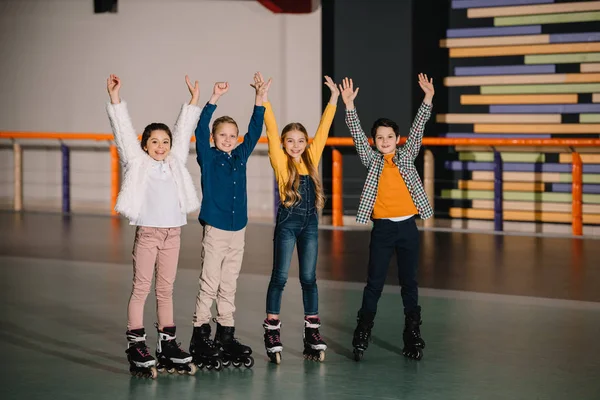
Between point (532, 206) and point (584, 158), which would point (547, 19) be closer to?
point (584, 158)

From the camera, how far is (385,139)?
6.45m

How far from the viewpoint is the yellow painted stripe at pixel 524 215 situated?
12969 mm

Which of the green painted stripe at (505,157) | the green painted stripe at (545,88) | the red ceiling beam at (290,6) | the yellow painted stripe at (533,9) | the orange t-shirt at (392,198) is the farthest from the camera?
the red ceiling beam at (290,6)

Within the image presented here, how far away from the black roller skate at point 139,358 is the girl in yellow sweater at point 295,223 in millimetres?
686

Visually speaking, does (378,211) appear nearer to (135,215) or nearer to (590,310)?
(135,215)

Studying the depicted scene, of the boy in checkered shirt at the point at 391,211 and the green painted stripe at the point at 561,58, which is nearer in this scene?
the boy in checkered shirt at the point at 391,211

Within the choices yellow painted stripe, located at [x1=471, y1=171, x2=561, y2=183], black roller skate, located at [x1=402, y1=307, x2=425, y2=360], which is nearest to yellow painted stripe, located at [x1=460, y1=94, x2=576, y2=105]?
yellow painted stripe, located at [x1=471, y1=171, x2=561, y2=183]

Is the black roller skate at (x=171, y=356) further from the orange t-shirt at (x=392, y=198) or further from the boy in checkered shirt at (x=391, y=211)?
the orange t-shirt at (x=392, y=198)

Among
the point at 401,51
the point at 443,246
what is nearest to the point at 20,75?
the point at 401,51

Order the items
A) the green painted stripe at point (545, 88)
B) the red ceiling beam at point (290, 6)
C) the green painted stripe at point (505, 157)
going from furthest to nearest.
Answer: the red ceiling beam at point (290, 6) → the green painted stripe at point (505, 157) → the green painted stripe at point (545, 88)

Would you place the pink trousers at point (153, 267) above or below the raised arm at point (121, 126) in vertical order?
below

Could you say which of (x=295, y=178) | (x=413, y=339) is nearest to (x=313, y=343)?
(x=413, y=339)

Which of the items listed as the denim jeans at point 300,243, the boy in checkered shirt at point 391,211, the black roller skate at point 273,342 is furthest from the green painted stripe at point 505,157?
the black roller skate at point 273,342

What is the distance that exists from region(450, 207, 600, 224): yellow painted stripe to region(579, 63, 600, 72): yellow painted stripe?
167 cm
